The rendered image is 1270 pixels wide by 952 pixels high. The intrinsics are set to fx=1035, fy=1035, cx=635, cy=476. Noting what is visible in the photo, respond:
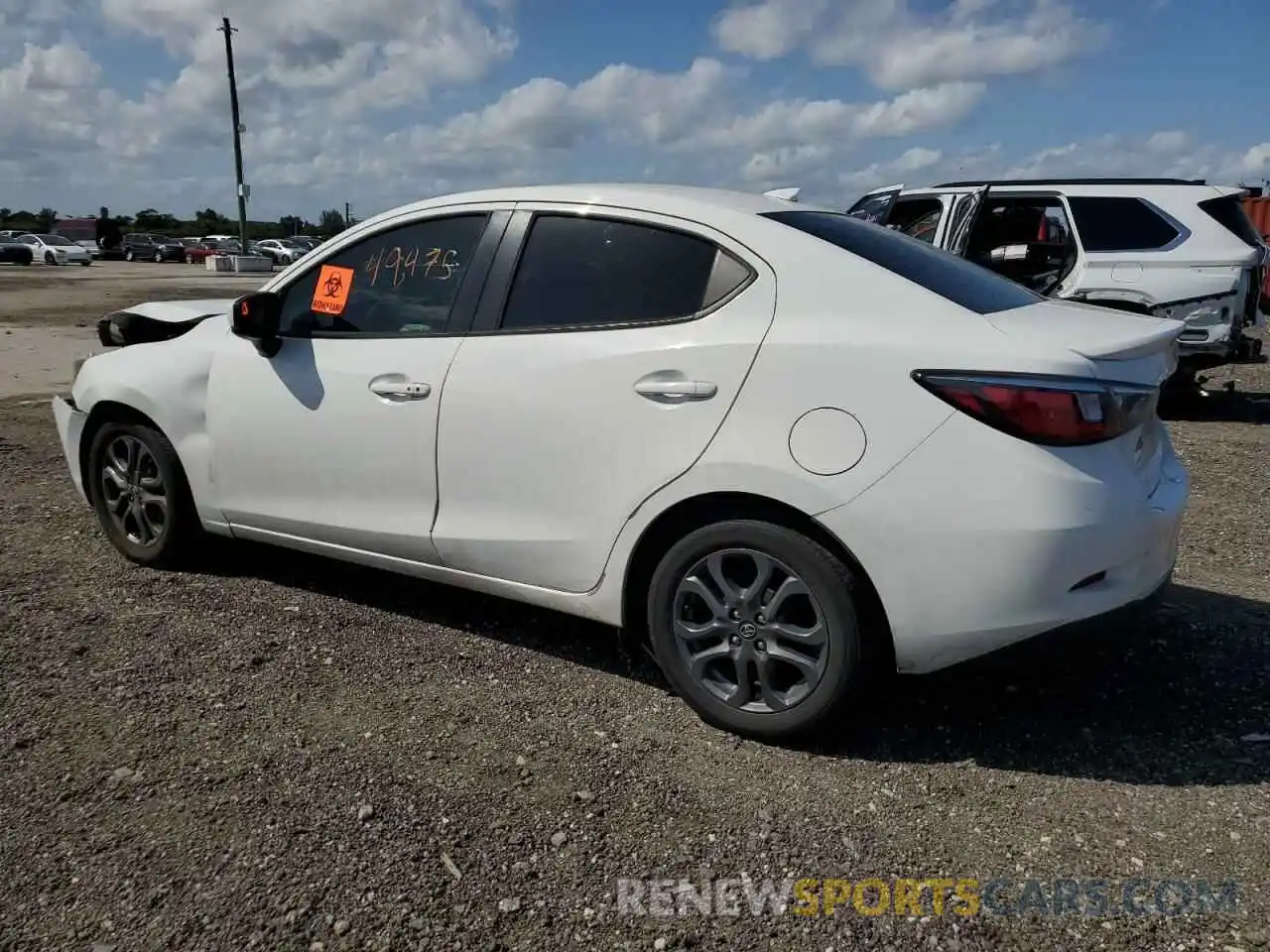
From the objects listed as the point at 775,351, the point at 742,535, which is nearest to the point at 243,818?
the point at 742,535

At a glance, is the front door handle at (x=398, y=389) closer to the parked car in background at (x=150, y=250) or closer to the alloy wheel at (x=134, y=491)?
the alloy wheel at (x=134, y=491)

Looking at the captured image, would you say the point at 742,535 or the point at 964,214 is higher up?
the point at 964,214

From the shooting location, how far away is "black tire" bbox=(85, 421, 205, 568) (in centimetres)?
437

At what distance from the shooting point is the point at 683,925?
2.35 meters

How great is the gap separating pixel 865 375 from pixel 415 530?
1720mm

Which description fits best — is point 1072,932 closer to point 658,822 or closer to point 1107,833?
point 1107,833

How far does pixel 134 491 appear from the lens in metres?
4.55

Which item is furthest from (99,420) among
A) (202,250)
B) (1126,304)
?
(202,250)

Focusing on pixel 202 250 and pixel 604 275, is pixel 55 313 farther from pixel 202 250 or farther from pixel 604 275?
pixel 202 250

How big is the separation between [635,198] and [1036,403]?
4.78 ft

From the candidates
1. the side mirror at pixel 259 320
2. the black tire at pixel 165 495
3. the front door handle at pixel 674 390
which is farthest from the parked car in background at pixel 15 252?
the front door handle at pixel 674 390

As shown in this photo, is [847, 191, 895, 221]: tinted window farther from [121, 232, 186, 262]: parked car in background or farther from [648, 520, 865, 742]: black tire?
[121, 232, 186, 262]: parked car in background

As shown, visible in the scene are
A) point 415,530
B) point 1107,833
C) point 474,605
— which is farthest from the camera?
point 474,605

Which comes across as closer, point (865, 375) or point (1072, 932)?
point (1072, 932)
